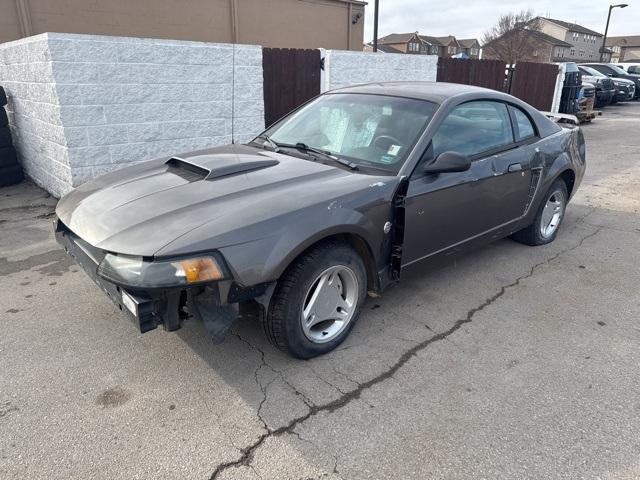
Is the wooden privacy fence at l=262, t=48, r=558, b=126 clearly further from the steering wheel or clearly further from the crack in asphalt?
the crack in asphalt

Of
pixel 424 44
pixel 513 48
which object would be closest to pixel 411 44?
pixel 424 44

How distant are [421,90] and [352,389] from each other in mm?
2341

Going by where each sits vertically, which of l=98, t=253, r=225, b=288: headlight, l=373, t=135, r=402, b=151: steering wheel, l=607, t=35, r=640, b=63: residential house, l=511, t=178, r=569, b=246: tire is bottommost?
l=511, t=178, r=569, b=246: tire

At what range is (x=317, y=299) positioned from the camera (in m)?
2.79

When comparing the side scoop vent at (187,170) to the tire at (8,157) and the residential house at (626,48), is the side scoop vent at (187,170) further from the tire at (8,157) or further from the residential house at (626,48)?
the residential house at (626,48)

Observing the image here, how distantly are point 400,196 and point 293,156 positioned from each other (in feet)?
2.89

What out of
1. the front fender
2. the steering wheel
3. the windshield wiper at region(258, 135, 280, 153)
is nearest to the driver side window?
the steering wheel

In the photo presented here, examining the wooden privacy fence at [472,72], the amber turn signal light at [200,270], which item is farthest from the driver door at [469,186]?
the wooden privacy fence at [472,72]

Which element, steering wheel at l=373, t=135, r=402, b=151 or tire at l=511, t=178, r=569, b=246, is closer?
steering wheel at l=373, t=135, r=402, b=151

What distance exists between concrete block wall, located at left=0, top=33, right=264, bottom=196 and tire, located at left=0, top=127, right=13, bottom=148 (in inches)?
7.8

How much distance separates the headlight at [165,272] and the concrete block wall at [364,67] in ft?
21.9

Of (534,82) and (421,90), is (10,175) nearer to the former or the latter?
(421,90)

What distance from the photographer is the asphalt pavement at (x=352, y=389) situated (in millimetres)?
2148

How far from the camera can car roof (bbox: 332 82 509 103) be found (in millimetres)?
3528
